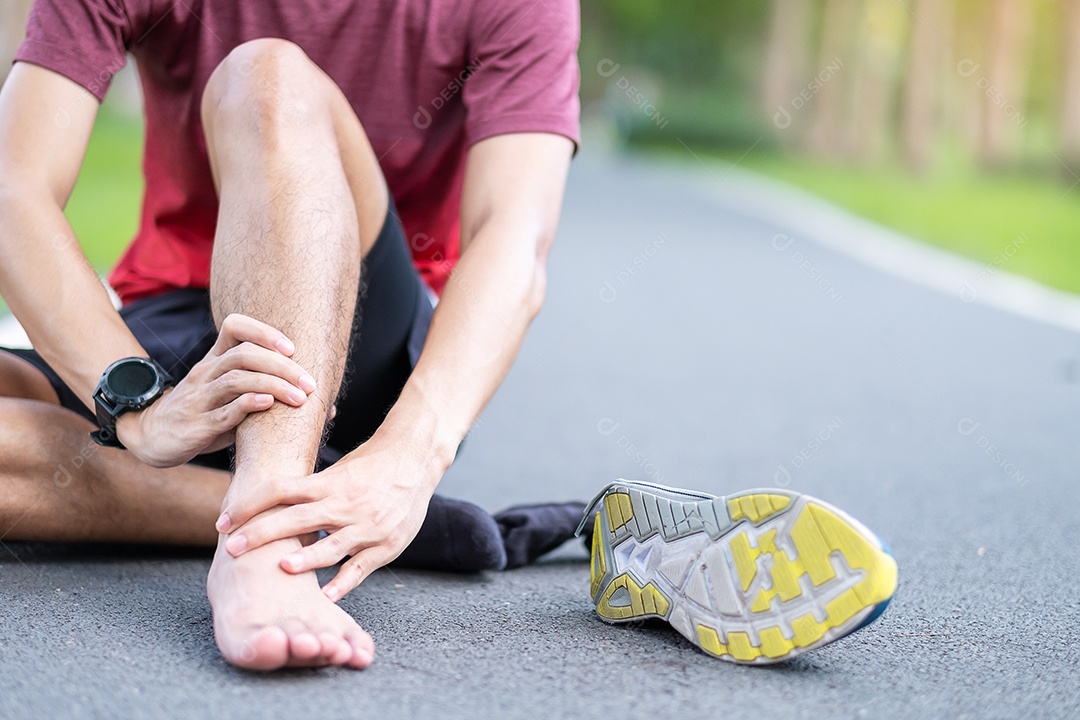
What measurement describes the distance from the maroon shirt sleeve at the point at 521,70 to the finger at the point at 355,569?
920 mm

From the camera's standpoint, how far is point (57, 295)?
2006mm

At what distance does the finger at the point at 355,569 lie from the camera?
5.72ft

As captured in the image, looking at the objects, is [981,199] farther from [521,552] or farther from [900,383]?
[521,552]

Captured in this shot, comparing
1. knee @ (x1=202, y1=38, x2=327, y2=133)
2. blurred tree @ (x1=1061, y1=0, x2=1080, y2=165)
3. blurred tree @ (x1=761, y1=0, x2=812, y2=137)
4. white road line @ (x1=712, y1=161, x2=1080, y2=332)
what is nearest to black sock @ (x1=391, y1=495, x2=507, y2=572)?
knee @ (x1=202, y1=38, x2=327, y2=133)

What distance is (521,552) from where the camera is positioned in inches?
93.0

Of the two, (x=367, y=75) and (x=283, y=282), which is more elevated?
(x=367, y=75)

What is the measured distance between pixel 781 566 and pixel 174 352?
1.30m

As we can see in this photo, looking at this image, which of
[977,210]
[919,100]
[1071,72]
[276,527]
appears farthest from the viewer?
[919,100]

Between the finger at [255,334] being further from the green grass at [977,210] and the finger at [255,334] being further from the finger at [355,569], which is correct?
the green grass at [977,210]

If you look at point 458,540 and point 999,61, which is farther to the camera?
point 999,61

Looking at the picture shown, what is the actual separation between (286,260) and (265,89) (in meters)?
0.33

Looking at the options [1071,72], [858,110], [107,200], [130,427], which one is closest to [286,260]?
[130,427]

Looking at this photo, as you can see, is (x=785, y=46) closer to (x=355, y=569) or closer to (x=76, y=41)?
(x=76, y=41)

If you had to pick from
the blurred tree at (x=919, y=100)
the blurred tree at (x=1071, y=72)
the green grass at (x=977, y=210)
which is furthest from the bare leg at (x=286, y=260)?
the blurred tree at (x=919, y=100)
